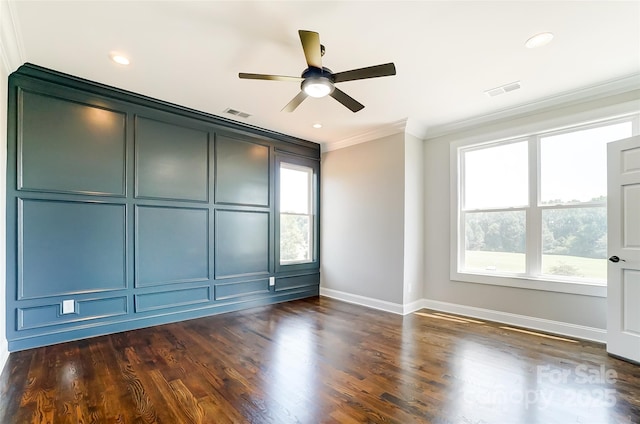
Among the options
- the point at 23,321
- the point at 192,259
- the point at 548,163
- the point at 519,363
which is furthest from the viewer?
the point at 192,259

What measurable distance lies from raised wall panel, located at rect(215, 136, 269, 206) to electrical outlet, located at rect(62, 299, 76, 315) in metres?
1.92

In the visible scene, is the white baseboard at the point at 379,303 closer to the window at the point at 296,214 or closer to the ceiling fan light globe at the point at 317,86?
the window at the point at 296,214

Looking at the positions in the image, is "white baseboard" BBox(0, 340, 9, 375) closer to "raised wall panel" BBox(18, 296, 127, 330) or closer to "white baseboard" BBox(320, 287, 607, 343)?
"raised wall panel" BBox(18, 296, 127, 330)

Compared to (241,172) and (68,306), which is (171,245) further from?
(241,172)

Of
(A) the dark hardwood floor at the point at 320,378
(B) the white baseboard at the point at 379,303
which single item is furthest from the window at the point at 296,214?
(A) the dark hardwood floor at the point at 320,378

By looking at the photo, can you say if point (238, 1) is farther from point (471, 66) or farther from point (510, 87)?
point (510, 87)

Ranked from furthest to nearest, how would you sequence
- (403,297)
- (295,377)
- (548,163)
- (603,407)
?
(403,297)
(548,163)
(295,377)
(603,407)

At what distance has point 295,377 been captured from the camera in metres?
2.40

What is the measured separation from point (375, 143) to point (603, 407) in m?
3.73

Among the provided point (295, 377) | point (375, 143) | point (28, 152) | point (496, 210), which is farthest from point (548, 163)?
point (28, 152)

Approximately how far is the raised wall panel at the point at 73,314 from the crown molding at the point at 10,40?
2234 millimetres

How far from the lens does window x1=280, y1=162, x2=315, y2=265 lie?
201 inches

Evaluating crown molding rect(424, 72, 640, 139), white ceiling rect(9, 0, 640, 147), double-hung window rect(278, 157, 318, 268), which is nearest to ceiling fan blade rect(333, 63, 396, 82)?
white ceiling rect(9, 0, 640, 147)

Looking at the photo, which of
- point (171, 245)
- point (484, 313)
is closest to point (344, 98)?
point (171, 245)
